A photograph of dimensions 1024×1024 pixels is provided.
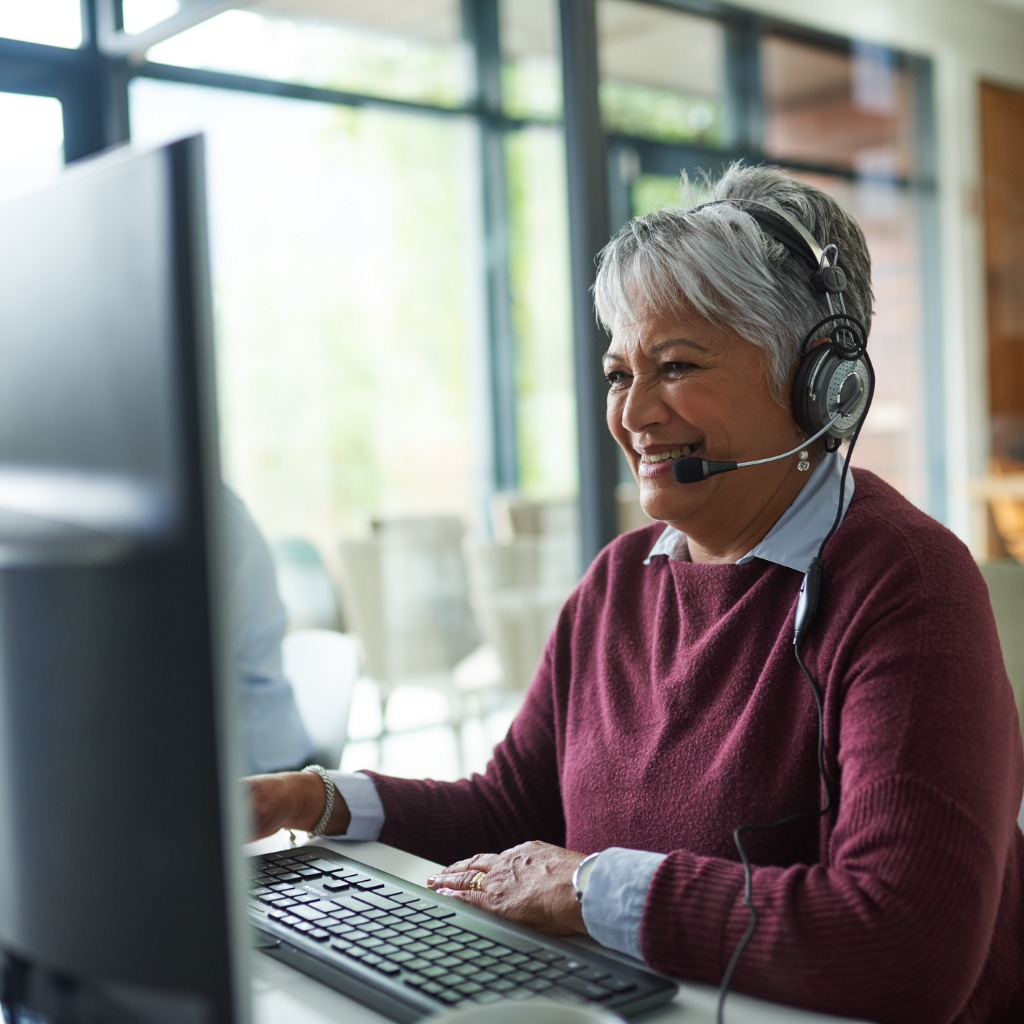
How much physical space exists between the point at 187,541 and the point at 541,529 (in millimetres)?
3306

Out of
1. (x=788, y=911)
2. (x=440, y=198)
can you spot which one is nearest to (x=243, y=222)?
(x=440, y=198)

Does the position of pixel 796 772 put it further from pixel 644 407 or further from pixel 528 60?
pixel 528 60

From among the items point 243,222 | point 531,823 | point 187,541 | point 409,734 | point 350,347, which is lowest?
point 409,734

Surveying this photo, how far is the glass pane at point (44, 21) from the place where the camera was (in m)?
2.35

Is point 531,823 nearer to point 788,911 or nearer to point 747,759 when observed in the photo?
point 747,759

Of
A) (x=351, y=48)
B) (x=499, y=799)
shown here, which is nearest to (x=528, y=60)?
(x=351, y=48)

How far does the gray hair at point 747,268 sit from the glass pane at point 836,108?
379 centimetres

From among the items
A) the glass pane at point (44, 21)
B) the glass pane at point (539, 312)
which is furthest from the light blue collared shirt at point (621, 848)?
the glass pane at point (539, 312)

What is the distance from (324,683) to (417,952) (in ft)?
3.62

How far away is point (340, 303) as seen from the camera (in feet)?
12.2

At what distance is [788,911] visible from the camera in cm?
89

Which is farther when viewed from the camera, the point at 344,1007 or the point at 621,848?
the point at 621,848

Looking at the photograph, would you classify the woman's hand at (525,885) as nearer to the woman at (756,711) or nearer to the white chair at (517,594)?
the woman at (756,711)

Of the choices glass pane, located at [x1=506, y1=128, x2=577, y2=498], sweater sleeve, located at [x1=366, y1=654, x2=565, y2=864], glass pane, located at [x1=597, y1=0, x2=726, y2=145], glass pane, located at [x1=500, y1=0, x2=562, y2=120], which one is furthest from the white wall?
sweater sleeve, located at [x1=366, y1=654, x2=565, y2=864]
